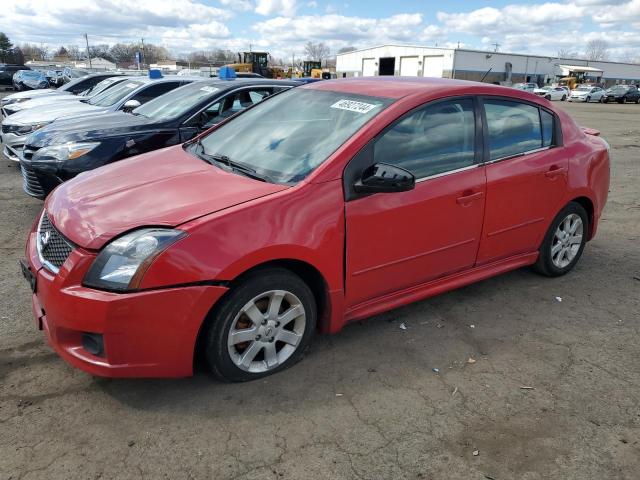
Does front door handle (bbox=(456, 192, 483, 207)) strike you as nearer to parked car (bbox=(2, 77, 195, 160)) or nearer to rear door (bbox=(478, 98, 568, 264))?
rear door (bbox=(478, 98, 568, 264))

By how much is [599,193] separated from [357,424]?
10.8 feet

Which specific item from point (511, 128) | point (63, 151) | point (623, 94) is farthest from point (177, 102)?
point (623, 94)

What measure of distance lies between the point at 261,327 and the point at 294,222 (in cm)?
61

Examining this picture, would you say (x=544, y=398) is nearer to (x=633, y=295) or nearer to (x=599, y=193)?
(x=633, y=295)

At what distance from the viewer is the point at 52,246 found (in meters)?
2.77

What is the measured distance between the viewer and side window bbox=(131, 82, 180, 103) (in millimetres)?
8701

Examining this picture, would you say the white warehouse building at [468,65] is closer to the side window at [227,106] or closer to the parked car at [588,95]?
the parked car at [588,95]

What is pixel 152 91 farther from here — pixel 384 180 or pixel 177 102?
pixel 384 180

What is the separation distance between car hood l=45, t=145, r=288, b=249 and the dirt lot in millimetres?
912

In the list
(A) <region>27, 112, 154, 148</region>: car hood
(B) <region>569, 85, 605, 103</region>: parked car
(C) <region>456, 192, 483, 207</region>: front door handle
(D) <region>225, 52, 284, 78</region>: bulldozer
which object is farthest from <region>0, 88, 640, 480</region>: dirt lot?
(B) <region>569, 85, 605, 103</region>: parked car

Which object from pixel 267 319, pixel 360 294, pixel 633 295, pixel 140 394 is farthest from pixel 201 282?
pixel 633 295

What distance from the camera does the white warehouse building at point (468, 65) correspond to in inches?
2483

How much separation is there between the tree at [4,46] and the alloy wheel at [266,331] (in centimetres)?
7983

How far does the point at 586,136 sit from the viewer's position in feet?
14.6
